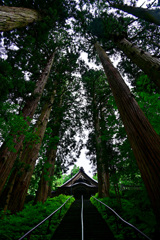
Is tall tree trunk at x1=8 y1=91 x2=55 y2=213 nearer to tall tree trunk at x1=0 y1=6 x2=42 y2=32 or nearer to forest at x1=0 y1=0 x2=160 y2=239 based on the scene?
forest at x1=0 y1=0 x2=160 y2=239

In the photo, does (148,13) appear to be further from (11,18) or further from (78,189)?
(78,189)

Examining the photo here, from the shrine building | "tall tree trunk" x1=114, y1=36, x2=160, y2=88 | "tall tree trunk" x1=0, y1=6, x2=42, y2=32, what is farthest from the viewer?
the shrine building

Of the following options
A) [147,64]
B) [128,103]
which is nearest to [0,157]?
[128,103]

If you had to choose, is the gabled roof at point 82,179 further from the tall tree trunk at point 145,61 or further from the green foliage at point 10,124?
the tall tree trunk at point 145,61

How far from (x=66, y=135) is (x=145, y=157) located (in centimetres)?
1149

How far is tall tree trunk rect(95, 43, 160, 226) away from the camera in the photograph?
186 centimetres

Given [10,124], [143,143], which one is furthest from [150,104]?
[10,124]

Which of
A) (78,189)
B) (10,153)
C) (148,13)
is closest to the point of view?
(10,153)

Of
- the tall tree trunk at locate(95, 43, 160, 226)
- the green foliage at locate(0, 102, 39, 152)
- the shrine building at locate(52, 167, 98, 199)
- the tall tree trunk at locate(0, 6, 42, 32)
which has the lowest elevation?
the tall tree trunk at locate(95, 43, 160, 226)

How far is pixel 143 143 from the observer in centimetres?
224

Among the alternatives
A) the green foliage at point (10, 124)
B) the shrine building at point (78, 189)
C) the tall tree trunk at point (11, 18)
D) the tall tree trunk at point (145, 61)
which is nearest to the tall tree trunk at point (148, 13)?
the tall tree trunk at point (145, 61)

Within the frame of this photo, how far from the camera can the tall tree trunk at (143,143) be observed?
1.86 metres

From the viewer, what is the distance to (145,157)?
210 cm

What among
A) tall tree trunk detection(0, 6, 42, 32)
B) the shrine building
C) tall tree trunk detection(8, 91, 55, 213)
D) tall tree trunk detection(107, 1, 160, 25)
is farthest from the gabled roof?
tall tree trunk detection(107, 1, 160, 25)
